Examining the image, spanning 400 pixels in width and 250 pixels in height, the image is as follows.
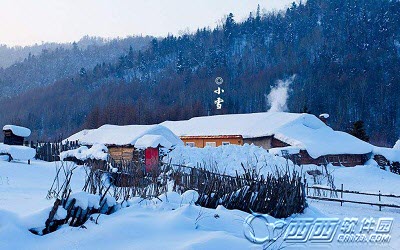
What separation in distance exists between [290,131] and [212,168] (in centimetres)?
2014

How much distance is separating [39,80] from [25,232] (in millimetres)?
Answer: 128740

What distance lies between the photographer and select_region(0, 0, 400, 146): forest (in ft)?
237

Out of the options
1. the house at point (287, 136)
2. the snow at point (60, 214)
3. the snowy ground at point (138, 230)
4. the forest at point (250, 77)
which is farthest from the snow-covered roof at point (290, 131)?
the forest at point (250, 77)

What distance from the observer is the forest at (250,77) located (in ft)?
237

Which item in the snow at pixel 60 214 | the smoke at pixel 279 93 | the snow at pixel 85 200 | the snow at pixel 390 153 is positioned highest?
the smoke at pixel 279 93

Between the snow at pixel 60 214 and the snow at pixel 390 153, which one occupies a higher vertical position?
the snow at pixel 390 153

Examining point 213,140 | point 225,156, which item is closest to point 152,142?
point 225,156

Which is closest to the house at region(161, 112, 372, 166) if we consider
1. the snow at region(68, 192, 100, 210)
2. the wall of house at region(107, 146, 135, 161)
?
the wall of house at region(107, 146, 135, 161)

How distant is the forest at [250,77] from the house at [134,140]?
1345 inches

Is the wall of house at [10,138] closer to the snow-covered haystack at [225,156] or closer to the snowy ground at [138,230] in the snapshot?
the snow-covered haystack at [225,156]

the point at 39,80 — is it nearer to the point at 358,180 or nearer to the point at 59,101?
the point at 59,101

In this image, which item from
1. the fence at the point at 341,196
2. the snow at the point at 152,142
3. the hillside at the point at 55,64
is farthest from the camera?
the hillside at the point at 55,64

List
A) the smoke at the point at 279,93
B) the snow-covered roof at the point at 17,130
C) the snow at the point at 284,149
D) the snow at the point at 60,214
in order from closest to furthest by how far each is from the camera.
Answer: the snow at the point at 60,214
the snow-covered roof at the point at 17,130
the snow at the point at 284,149
the smoke at the point at 279,93

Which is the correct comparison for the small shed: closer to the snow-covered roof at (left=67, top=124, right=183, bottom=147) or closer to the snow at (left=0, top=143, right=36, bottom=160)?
the snow at (left=0, top=143, right=36, bottom=160)
